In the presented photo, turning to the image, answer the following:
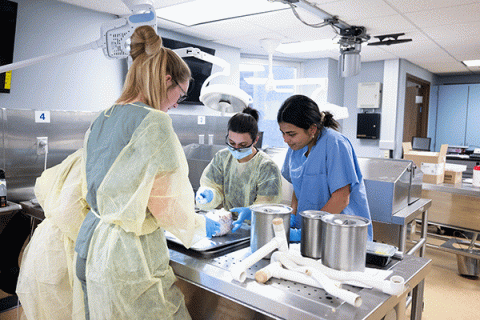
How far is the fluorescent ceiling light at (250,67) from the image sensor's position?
561 cm

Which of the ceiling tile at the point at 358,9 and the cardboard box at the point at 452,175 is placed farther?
the cardboard box at the point at 452,175

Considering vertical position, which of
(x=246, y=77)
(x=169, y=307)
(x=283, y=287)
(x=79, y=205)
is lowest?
(x=169, y=307)

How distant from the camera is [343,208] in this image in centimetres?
166

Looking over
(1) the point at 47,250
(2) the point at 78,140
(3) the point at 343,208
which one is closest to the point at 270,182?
(3) the point at 343,208

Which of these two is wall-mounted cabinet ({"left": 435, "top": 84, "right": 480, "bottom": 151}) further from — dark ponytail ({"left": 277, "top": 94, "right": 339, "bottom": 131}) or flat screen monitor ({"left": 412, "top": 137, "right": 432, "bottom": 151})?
dark ponytail ({"left": 277, "top": 94, "right": 339, "bottom": 131})

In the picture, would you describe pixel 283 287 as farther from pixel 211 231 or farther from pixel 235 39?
pixel 235 39

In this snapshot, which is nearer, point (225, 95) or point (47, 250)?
point (47, 250)

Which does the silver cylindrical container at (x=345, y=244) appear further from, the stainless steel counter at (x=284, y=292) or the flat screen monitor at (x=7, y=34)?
the flat screen monitor at (x=7, y=34)

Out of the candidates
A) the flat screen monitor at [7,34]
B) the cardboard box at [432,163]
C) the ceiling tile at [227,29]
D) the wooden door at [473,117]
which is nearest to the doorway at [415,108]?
the wooden door at [473,117]

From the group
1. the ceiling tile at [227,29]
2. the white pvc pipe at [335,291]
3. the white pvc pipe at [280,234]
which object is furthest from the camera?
the ceiling tile at [227,29]

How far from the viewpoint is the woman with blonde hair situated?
3.78ft

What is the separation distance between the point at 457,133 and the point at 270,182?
6.88 metres

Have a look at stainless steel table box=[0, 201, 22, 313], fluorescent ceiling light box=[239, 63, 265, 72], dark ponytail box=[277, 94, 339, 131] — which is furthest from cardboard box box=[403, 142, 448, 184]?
stainless steel table box=[0, 201, 22, 313]

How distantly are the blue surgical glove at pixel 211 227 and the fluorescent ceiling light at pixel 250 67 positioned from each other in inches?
173
